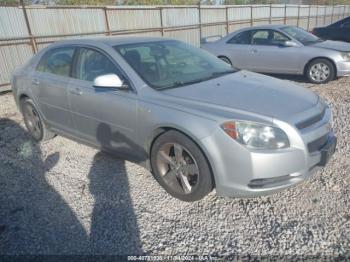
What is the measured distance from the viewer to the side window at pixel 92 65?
10.7 ft

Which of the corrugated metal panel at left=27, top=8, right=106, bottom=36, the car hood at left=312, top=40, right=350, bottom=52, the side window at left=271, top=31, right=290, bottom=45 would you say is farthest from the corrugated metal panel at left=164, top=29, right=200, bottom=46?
the car hood at left=312, top=40, right=350, bottom=52

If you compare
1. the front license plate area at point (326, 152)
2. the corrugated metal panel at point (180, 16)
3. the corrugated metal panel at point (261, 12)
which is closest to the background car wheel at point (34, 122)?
the front license plate area at point (326, 152)

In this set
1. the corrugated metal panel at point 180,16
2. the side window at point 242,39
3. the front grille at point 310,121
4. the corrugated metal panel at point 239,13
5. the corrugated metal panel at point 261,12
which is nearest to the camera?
the front grille at point 310,121

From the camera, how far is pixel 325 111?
292 cm

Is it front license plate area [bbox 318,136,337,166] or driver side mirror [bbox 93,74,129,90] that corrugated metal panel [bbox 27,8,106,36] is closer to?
driver side mirror [bbox 93,74,129,90]

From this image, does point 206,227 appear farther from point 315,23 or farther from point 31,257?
point 315,23

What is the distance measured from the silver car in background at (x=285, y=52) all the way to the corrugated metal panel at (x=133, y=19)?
4007mm

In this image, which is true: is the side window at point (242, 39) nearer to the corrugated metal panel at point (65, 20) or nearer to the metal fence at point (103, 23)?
the metal fence at point (103, 23)

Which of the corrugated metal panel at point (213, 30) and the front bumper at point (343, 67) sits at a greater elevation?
the corrugated metal panel at point (213, 30)

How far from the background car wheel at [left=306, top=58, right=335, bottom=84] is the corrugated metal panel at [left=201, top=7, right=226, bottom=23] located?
26.6ft

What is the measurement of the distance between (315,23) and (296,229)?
26550 millimetres

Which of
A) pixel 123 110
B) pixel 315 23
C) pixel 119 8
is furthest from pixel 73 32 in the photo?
pixel 315 23

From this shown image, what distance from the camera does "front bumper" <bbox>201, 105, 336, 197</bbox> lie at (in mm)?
2393

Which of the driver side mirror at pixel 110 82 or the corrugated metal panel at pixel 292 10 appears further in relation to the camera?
the corrugated metal panel at pixel 292 10
